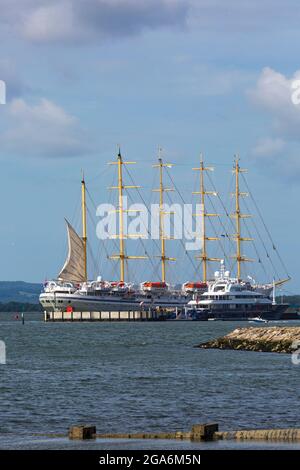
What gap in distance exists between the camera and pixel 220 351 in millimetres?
75562

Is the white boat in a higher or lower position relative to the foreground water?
higher

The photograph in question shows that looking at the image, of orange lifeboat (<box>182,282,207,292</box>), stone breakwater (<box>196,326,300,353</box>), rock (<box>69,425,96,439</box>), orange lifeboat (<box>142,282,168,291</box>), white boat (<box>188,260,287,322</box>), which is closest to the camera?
rock (<box>69,425,96,439</box>)

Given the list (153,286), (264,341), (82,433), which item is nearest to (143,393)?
(82,433)

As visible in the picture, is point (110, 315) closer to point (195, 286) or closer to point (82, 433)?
point (195, 286)

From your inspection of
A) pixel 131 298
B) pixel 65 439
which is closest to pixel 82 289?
pixel 131 298

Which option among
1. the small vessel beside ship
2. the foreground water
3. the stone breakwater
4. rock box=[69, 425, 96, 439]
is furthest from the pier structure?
rock box=[69, 425, 96, 439]

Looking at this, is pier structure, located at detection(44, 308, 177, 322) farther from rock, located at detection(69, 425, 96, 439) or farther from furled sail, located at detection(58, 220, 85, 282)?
rock, located at detection(69, 425, 96, 439)

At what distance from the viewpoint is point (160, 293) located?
197 meters

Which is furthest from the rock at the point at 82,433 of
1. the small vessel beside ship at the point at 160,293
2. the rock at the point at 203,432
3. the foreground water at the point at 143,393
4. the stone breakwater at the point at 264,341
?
the small vessel beside ship at the point at 160,293

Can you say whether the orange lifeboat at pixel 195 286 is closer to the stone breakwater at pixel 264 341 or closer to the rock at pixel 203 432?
the stone breakwater at pixel 264 341

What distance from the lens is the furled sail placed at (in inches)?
7106

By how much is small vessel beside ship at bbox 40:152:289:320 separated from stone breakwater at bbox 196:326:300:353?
9672 centimetres

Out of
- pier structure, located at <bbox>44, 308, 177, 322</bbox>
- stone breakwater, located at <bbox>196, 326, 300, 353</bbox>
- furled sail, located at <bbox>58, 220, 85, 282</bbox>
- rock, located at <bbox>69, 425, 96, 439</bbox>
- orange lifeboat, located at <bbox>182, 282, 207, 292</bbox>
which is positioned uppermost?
furled sail, located at <bbox>58, 220, 85, 282</bbox>

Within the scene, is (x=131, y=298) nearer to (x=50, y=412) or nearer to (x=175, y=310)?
(x=175, y=310)
